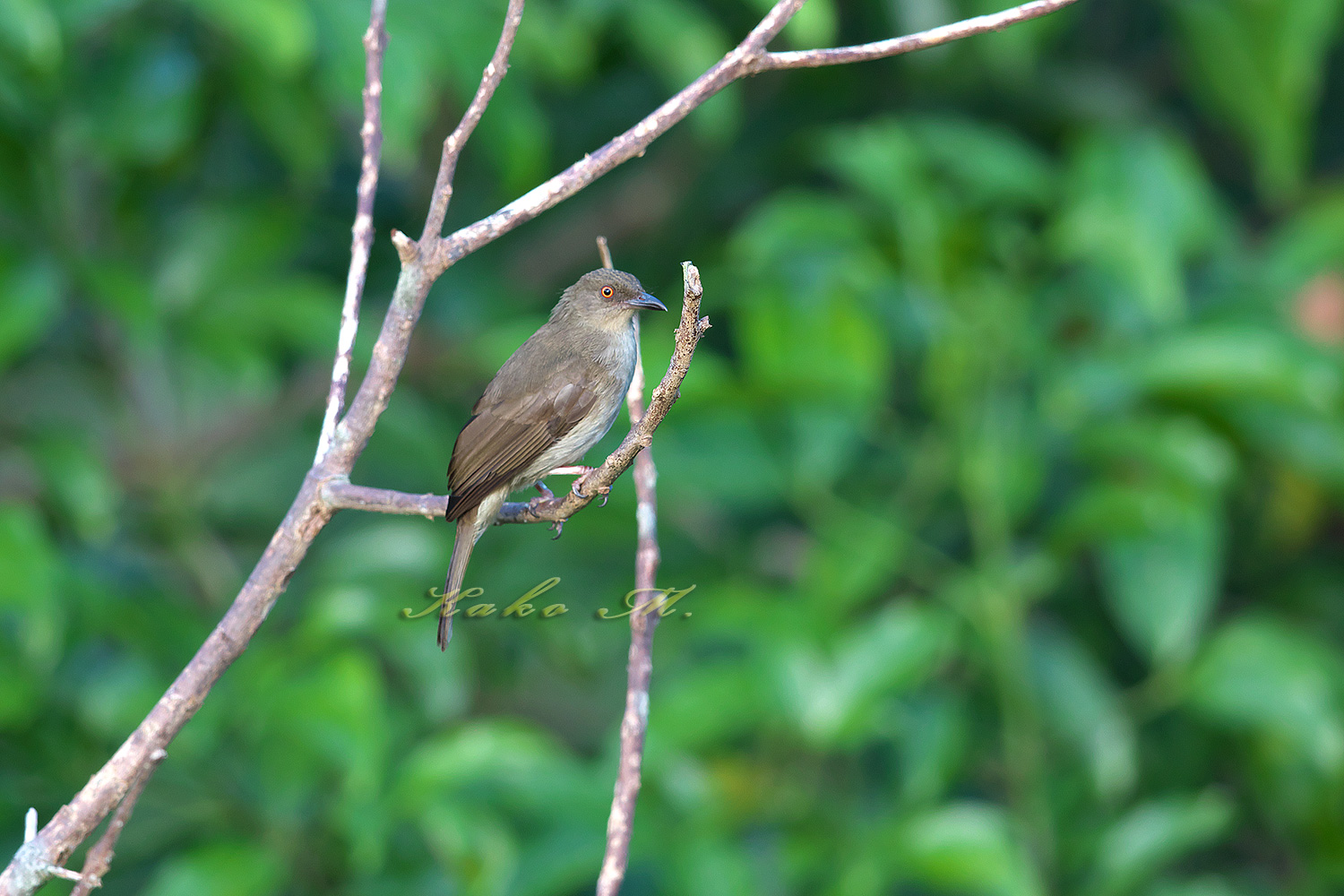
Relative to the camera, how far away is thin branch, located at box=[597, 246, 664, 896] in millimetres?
1293

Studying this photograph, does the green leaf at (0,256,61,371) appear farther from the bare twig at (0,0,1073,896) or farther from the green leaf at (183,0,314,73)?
the bare twig at (0,0,1073,896)

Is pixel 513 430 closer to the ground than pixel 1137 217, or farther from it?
closer to the ground

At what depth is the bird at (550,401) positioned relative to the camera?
1.81 meters

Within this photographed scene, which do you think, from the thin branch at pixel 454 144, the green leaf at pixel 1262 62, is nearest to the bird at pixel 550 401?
the thin branch at pixel 454 144

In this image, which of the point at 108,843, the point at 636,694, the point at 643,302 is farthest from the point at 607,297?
the point at 108,843

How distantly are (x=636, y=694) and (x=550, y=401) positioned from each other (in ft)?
1.87

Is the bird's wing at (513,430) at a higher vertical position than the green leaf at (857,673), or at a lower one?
lower

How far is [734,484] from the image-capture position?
11.5ft

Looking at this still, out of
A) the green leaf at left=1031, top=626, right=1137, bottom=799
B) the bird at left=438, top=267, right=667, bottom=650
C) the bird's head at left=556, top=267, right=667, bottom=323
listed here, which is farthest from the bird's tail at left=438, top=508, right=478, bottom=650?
the green leaf at left=1031, top=626, right=1137, bottom=799

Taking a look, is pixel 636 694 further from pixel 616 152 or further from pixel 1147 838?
pixel 1147 838

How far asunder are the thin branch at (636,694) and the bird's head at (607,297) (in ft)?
0.63

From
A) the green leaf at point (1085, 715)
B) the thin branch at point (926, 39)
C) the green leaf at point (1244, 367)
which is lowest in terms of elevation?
the thin branch at point (926, 39)

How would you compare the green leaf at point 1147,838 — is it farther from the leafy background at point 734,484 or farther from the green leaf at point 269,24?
the green leaf at point 269,24

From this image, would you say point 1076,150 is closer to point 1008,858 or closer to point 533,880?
point 1008,858
